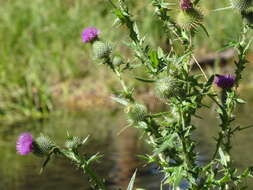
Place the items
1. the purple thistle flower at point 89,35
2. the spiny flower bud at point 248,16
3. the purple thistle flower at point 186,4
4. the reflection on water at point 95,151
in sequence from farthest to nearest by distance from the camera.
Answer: the reflection on water at point 95,151 < the purple thistle flower at point 89,35 < the spiny flower bud at point 248,16 < the purple thistle flower at point 186,4

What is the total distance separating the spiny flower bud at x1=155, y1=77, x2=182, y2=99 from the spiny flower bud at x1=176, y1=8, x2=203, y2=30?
298mm

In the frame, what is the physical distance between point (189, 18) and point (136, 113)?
17.0 inches

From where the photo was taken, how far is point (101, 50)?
2.82m

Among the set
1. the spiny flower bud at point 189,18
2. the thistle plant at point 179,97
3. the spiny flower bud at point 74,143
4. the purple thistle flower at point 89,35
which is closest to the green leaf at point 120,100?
the thistle plant at point 179,97

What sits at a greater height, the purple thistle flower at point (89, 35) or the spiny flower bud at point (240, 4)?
the spiny flower bud at point (240, 4)

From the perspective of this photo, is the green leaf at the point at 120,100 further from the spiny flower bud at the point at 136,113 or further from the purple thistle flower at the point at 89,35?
the purple thistle flower at the point at 89,35

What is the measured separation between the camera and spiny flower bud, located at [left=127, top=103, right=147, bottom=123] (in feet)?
8.38

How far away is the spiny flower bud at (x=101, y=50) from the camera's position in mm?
2824

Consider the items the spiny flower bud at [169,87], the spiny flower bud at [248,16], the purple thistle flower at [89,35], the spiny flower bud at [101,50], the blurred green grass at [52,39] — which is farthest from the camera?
the blurred green grass at [52,39]

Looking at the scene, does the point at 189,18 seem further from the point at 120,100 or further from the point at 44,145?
the point at 44,145

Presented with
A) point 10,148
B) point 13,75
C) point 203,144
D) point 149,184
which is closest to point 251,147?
point 203,144

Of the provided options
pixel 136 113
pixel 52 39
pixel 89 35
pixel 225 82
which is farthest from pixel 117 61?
pixel 52 39

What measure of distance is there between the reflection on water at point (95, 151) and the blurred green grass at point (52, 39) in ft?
3.15

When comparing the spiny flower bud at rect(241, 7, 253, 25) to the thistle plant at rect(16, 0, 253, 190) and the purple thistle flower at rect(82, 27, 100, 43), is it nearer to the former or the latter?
the thistle plant at rect(16, 0, 253, 190)
